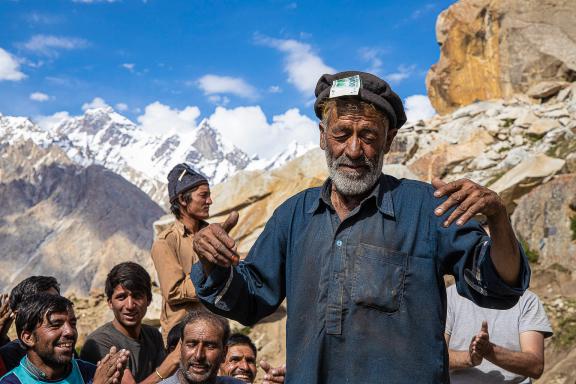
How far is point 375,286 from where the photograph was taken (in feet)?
7.09

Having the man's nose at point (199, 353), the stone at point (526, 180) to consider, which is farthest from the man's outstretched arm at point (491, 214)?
the stone at point (526, 180)

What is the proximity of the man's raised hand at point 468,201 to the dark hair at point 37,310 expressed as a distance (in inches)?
112

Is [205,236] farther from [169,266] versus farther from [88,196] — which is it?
[88,196]

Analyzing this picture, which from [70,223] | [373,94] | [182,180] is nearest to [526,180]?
[182,180]

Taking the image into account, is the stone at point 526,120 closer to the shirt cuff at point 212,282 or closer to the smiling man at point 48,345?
the smiling man at point 48,345

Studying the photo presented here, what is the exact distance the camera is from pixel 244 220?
14.8 m

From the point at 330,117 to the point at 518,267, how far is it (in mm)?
909

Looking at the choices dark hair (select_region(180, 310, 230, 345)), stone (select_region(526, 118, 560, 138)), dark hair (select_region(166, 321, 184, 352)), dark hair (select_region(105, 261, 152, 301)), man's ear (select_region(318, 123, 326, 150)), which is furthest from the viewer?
stone (select_region(526, 118, 560, 138))

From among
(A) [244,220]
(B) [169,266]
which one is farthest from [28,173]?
(B) [169,266]

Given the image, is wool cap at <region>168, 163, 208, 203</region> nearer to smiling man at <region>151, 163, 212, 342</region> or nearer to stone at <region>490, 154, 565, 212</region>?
smiling man at <region>151, 163, 212, 342</region>

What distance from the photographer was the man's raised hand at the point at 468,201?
1.97 meters

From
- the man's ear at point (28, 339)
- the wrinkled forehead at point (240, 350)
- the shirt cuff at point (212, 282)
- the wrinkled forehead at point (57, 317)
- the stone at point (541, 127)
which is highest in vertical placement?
the stone at point (541, 127)

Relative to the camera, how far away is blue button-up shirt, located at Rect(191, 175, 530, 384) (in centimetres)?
211

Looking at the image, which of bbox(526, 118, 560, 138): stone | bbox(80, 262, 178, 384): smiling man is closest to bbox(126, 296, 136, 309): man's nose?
bbox(80, 262, 178, 384): smiling man
